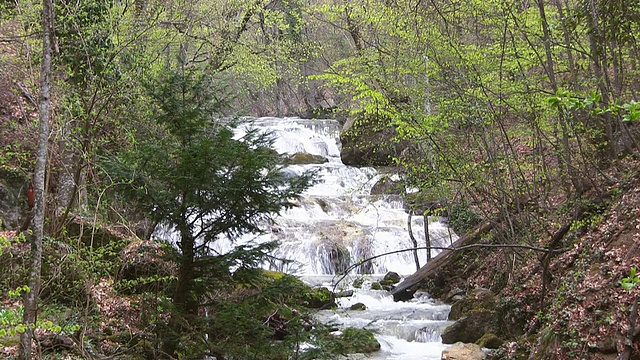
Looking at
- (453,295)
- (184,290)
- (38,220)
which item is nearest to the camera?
(38,220)

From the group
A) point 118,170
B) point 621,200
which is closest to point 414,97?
point 621,200

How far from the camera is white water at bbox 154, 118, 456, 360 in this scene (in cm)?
976

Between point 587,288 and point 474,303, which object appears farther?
point 474,303

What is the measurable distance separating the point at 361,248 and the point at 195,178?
1024 centimetres

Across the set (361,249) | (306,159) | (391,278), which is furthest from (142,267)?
(306,159)

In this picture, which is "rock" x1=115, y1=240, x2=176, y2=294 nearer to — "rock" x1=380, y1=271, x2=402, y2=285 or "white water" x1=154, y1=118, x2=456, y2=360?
"white water" x1=154, y1=118, x2=456, y2=360

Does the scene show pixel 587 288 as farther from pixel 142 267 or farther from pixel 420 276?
pixel 142 267

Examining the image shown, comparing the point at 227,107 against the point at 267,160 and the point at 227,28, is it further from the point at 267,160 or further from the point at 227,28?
the point at 227,28

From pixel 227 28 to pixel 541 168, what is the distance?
8423mm

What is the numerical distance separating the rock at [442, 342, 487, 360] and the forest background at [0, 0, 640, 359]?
0.76m

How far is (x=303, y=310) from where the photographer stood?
598cm

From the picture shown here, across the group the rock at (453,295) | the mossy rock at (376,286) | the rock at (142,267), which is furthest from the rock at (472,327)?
the rock at (142,267)

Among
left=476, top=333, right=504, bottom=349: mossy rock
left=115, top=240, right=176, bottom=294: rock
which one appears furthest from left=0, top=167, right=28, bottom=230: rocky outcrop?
left=476, top=333, right=504, bottom=349: mossy rock

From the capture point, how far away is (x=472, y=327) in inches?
364
